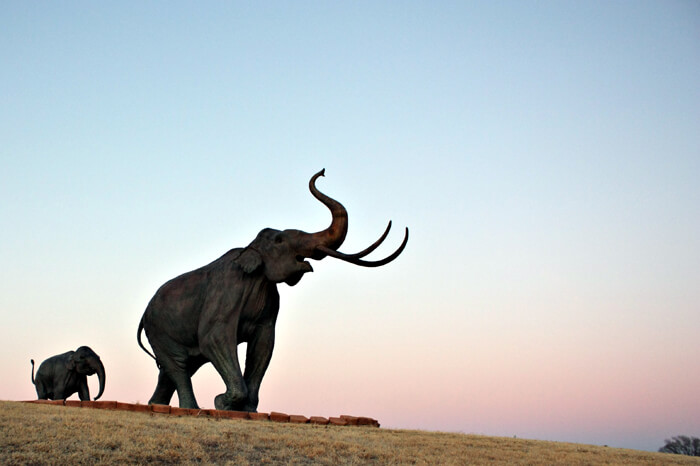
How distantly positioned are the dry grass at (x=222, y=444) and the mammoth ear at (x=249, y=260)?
3.41 meters

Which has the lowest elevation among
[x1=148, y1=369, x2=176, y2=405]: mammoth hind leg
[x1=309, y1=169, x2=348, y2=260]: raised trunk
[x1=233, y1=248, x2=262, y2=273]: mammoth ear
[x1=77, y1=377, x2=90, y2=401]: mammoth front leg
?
[x1=148, y1=369, x2=176, y2=405]: mammoth hind leg

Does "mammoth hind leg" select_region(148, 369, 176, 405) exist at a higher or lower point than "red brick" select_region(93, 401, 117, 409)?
higher

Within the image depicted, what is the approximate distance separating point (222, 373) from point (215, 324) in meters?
1.06

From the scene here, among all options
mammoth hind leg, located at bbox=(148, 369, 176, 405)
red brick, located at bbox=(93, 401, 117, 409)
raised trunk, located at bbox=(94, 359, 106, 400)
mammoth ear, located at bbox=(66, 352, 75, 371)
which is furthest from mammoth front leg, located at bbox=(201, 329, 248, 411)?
mammoth ear, located at bbox=(66, 352, 75, 371)

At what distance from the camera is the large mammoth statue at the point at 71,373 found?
24.0 metres

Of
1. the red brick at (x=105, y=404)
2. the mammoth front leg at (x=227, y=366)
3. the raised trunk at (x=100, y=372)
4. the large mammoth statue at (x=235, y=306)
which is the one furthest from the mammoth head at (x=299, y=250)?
the raised trunk at (x=100, y=372)

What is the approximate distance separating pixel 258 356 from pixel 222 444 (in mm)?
4451

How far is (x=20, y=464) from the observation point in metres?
11.1

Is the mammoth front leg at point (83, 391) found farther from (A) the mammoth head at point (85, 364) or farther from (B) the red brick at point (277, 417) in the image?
(B) the red brick at point (277, 417)

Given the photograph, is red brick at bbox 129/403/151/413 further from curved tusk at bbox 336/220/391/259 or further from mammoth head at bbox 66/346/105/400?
mammoth head at bbox 66/346/105/400

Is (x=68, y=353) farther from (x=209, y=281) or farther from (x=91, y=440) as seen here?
(x=91, y=440)

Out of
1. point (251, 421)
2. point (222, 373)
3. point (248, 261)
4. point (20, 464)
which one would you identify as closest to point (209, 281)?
point (248, 261)

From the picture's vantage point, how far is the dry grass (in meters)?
12.0

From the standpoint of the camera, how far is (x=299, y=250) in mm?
17266
